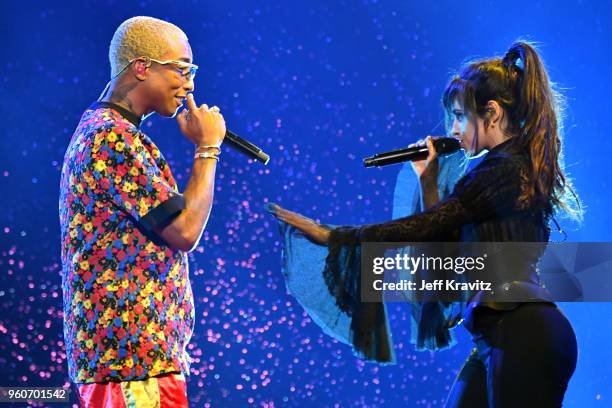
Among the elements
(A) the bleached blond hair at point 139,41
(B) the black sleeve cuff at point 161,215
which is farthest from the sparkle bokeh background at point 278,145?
(B) the black sleeve cuff at point 161,215

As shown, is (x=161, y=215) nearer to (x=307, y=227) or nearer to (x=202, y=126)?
(x=202, y=126)

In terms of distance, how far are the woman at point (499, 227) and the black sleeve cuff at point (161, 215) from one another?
2.08ft

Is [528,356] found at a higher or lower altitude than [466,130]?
lower

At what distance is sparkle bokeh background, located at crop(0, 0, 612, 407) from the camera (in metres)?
3.13

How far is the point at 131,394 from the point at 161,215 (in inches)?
14.8

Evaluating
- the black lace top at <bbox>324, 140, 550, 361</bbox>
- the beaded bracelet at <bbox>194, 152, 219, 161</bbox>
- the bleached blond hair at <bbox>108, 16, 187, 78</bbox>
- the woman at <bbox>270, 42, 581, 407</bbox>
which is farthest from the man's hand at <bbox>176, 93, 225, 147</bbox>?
the black lace top at <bbox>324, 140, 550, 361</bbox>

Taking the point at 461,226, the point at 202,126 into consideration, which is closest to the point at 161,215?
the point at 202,126

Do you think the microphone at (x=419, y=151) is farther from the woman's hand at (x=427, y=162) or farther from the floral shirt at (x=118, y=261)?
the floral shirt at (x=118, y=261)

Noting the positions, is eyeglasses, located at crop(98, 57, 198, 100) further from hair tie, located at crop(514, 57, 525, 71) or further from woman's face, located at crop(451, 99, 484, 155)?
hair tie, located at crop(514, 57, 525, 71)

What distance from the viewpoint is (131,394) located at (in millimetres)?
1707

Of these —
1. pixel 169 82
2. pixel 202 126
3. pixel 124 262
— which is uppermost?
pixel 169 82

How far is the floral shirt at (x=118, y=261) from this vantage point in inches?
67.8

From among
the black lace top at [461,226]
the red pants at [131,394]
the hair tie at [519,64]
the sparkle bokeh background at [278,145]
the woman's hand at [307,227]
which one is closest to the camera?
the red pants at [131,394]

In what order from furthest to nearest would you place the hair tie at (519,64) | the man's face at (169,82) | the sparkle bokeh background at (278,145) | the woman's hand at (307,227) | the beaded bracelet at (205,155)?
the sparkle bokeh background at (278,145), the woman's hand at (307,227), the hair tie at (519,64), the man's face at (169,82), the beaded bracelet at (205,155)
